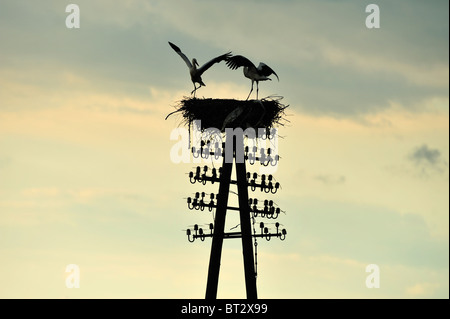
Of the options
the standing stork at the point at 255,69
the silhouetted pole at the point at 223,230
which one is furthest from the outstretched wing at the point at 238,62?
the silhouetted pole at the point at 223,230

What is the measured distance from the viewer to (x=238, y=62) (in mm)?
47906

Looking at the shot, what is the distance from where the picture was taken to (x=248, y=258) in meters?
47.0

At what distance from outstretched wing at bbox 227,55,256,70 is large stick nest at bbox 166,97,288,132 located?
3.94 ft

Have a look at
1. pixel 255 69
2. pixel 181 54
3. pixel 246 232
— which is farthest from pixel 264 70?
pixel 246 232

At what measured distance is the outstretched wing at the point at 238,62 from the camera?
47781mm

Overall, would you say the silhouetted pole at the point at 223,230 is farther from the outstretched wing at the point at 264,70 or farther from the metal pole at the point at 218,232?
the outstretched wing at the point at 264,70

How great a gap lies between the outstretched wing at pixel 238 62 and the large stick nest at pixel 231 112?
1.20 m

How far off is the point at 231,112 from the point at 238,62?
1.74 meters

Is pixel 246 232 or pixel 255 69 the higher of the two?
pixel 255 69

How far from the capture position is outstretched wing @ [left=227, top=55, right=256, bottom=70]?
157ft

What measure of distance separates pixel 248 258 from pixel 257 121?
4759 millimetres

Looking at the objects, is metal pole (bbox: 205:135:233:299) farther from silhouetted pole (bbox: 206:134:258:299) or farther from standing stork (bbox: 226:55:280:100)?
standing stork (bbox: 226:55:280:100)

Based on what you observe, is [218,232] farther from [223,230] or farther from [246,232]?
[246,232]
